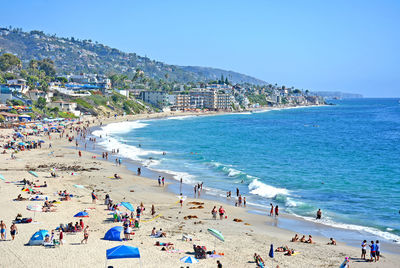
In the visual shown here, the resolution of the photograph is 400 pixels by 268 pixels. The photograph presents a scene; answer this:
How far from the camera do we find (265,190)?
1288 inches

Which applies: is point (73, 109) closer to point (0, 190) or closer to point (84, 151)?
point (84, 151)

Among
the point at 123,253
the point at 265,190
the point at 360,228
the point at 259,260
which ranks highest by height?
the point at 123,253

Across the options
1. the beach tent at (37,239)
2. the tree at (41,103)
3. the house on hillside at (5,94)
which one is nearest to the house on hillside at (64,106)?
the tree at (41,103)

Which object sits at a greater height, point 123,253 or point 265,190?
point 123,253

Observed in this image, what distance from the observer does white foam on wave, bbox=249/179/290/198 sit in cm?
3170

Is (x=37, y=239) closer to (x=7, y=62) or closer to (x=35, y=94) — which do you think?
(x=35, y=94)

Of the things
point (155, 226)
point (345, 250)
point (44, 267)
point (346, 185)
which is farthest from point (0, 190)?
point (346, 185)

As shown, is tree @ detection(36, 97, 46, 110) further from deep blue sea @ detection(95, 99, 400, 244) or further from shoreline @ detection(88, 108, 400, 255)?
shoreline @ detection(88, 108, 400, 255)

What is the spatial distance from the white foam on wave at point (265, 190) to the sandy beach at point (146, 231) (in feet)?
15.5

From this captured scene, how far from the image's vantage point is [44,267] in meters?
16.2

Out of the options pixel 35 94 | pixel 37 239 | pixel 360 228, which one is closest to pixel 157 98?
pixel 35 94

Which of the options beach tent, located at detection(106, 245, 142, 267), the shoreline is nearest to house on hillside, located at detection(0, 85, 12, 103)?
the shoreline

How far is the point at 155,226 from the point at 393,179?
2579 centimetres

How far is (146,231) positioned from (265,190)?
1363 centimetres
